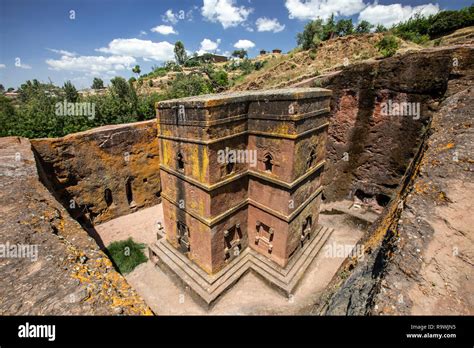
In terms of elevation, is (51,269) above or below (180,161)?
below

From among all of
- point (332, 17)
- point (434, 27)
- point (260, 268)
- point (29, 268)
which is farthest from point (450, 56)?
point (332, 17)

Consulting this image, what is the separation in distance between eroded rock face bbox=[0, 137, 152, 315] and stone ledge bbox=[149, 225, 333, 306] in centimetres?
594

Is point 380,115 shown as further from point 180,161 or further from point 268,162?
point 180,161

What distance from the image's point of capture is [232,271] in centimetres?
984

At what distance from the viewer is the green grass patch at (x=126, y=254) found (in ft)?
38.5

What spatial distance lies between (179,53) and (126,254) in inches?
2662

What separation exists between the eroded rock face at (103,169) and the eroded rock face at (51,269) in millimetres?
8409

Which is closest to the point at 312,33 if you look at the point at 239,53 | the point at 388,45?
the point at 388,45

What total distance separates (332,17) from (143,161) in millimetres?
36429

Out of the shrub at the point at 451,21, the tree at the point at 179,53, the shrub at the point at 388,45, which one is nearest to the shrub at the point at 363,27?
the shrub at the point at 451,21

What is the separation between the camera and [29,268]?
3486 mm

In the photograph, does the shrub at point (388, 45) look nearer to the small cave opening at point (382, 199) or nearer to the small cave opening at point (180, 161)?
the small cave opening at point (382, 199)

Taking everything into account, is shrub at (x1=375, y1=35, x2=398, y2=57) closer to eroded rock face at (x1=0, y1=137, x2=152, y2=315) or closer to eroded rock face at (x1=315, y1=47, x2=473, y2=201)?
eroded rock face at (x1=315, y1=47, x2=473, y2=201)
